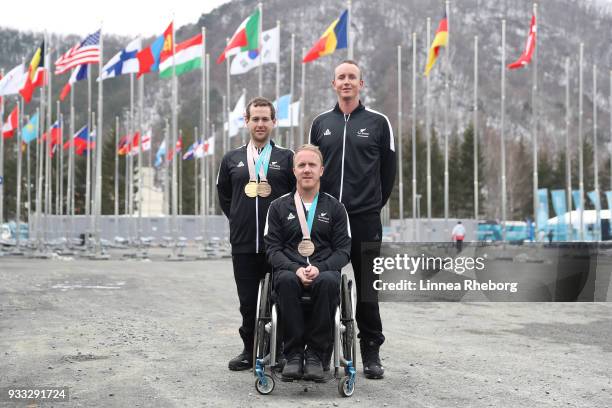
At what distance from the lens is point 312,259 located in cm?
563

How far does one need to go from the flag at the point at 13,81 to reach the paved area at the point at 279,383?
54.3 feet

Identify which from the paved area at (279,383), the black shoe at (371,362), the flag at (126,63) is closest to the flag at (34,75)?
the flag at (126,63)

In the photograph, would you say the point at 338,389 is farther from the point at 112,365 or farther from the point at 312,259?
the point at 112,365

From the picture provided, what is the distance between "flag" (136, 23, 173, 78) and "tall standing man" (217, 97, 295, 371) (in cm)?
2165

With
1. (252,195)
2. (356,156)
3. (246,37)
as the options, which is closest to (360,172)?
(356,156)

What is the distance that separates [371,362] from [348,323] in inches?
28.4

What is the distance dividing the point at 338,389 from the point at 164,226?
46139 mm

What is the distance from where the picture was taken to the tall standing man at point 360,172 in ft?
19.8

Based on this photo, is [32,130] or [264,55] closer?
[264,55]

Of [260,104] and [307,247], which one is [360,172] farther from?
[260,104]

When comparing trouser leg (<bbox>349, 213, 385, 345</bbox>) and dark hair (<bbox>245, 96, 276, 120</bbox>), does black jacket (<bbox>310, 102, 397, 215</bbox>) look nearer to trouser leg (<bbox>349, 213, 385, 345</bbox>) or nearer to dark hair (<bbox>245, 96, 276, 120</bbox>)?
trouser leg (<bbox>349, 213, 385, 345</bbox>)

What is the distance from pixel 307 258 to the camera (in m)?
5.62

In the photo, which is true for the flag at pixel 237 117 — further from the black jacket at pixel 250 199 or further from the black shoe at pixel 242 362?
the black shoe at pixel 242 362

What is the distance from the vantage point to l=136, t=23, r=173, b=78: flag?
2720 centimetres
